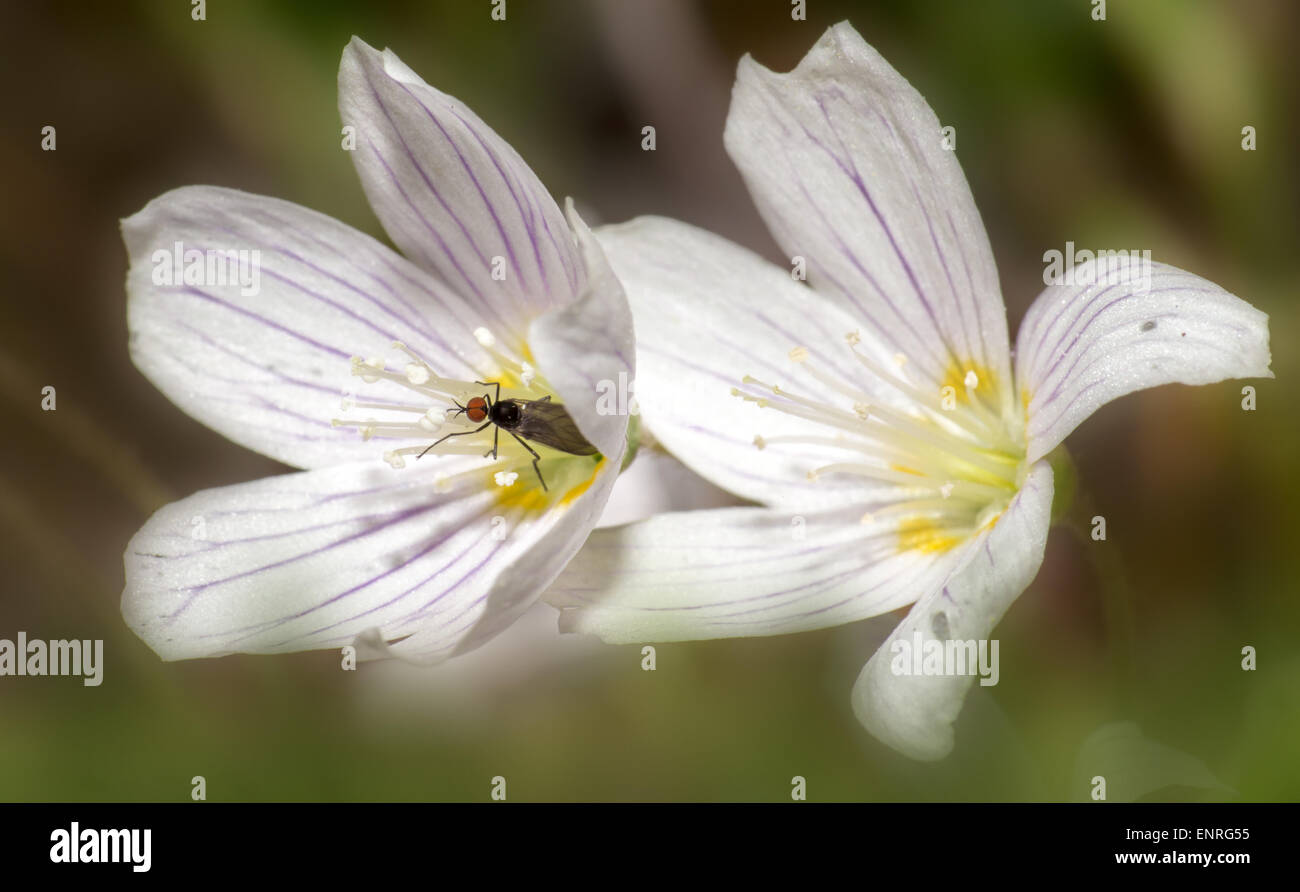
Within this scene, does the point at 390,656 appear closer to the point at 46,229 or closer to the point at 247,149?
the point at 247,149

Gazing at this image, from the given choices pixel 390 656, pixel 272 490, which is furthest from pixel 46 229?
pixel 390 656

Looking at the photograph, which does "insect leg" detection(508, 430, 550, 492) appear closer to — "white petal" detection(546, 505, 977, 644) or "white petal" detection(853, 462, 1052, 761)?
"white petal" detection(546, 505, 977, 644)

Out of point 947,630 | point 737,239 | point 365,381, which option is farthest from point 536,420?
point 737,239

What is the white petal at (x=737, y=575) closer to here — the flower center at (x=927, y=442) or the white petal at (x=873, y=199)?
the flower center at (x=927, y=442)

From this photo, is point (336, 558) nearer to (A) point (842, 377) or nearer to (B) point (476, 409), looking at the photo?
(B) point (476, 409)

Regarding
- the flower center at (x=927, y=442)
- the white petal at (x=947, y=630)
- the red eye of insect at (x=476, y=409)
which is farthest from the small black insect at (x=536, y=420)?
the white petal at (x=947, y=630)

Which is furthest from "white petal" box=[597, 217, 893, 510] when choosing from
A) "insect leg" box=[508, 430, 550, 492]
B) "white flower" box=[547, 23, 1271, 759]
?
"insect leg" box=[508, 430, 550, 492]
